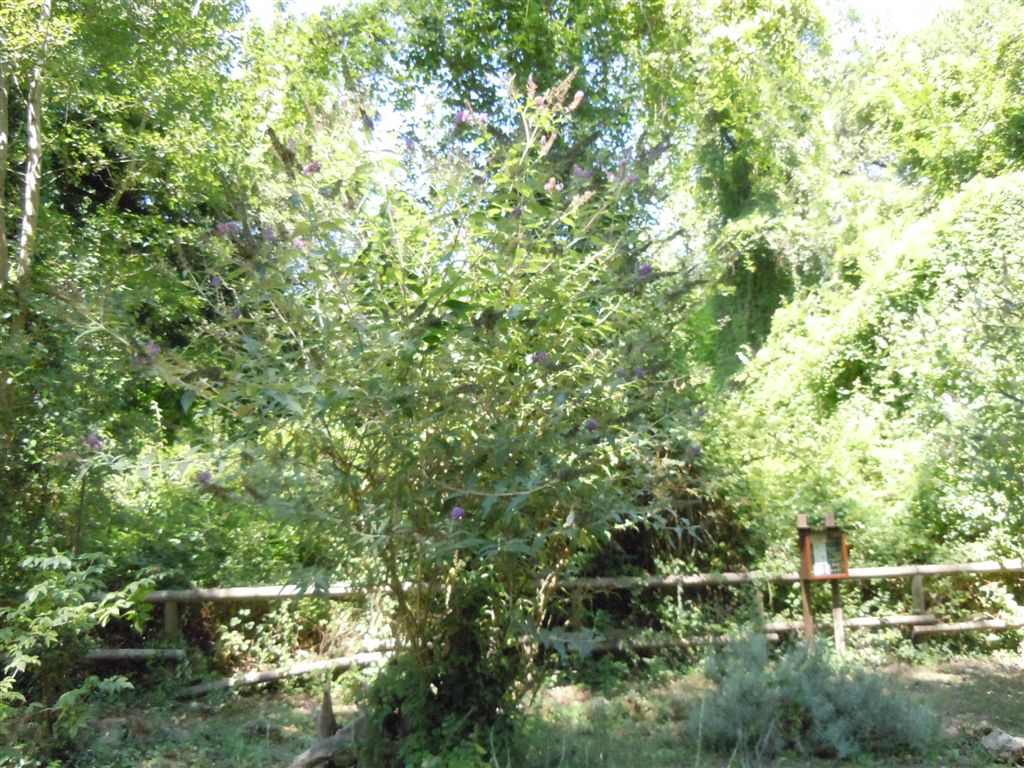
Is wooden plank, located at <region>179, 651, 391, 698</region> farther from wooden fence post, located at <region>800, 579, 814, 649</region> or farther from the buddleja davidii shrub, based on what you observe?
wooden fence post, located at <region>800, 579, 814, 649</region>

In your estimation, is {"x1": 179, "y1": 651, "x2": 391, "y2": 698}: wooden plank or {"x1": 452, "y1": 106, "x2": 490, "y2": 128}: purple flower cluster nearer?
{"x1": 452, "y1": 106, "x2": 490, "y2": 128}: purple flower cluster

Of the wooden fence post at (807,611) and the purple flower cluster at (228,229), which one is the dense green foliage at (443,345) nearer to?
the purple flower cluster at (228,229)

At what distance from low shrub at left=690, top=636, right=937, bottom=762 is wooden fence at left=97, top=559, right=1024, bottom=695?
1.17 meters

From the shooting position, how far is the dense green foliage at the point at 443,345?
179 inches

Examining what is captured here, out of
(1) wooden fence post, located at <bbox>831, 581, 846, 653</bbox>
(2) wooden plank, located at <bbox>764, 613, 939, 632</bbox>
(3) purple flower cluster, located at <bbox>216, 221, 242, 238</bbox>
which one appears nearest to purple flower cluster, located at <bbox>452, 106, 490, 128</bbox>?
(3) purple flower cluster, located at <bbox>216, 221, 242, 238</bbox>

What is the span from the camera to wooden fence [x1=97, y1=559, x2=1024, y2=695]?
24.6 ft

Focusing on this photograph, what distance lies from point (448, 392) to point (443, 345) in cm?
23

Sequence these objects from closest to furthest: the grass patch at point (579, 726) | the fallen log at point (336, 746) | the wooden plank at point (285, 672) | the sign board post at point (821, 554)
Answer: the fallen log at point (336, 746)
the grass patch at point (579, 726)
the wooden plank at point (285, 672)
the sign board post at point (821, 554)

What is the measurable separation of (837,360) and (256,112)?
861cm

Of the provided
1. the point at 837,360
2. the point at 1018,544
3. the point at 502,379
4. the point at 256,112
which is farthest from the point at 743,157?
the point at 502,379

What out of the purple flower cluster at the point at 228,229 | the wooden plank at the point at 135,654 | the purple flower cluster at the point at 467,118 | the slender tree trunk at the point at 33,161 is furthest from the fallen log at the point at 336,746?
the slender tree trunk at the point at 33,161

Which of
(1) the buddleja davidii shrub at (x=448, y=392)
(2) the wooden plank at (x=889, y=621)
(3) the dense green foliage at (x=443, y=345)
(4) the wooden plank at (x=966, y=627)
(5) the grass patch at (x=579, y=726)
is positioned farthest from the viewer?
(4) the wooden plank at (x=966, y=627)

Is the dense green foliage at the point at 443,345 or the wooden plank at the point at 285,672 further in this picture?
the wooden plank at the point at 285,672

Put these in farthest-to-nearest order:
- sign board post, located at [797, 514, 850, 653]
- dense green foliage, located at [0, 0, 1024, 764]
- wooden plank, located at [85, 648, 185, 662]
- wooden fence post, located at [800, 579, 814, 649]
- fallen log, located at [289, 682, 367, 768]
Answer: sign board post, located at [797, 514, 850, 653], wooden fence post, located at [800, 579, 814, 649], wooden plank, located at [85, 648, 185, 662], fallen log, located at [289, 682, 367, 768], dense green foliage, located at [0, 0, 1024, 764]
